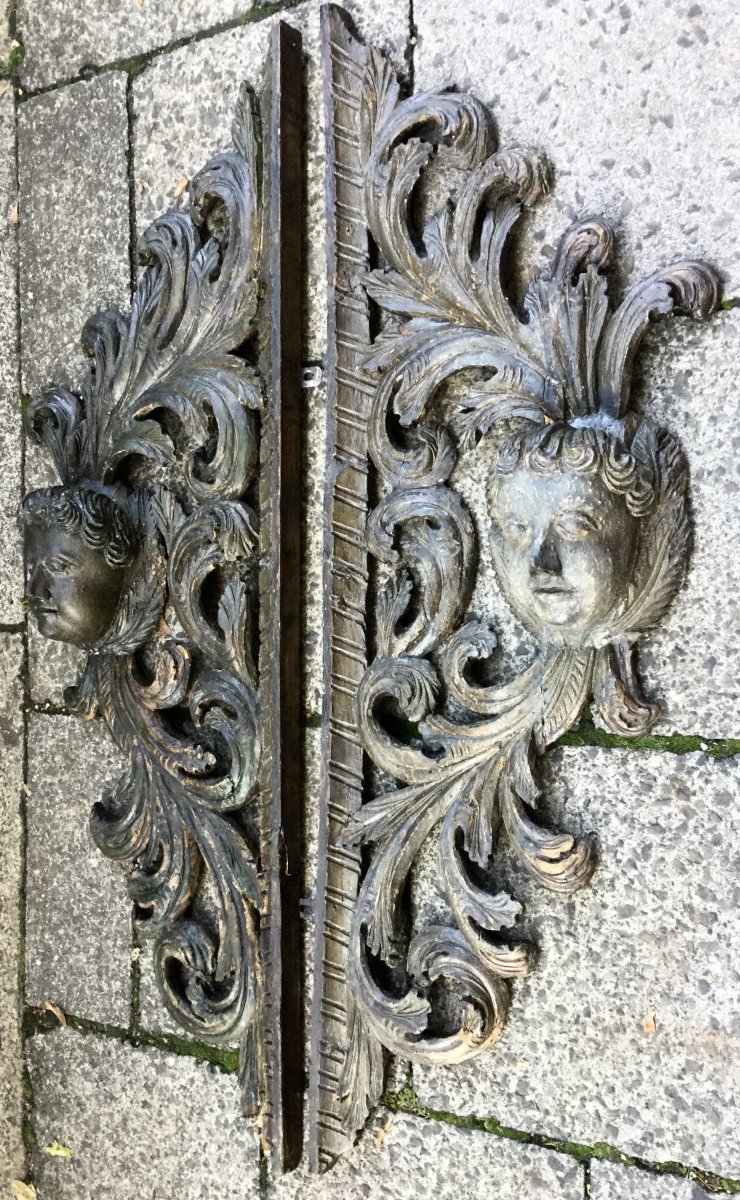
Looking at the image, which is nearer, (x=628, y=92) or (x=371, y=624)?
(x=628, y=92)

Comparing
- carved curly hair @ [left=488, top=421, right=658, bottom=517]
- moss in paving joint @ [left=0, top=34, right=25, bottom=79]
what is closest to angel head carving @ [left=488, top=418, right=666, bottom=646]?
carved curly hair @ [left=488, top=421, right=658, bottom=517]

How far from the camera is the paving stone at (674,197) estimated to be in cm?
103

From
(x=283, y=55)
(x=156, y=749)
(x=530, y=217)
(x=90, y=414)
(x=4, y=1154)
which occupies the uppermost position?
(x=283, y=55)

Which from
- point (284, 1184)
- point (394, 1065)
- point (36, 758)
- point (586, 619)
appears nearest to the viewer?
point (586, 619)

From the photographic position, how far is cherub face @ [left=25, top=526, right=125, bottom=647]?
4.63 ft

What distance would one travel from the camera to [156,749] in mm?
1425

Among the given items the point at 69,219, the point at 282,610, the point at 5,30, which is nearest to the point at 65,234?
the point at 69,219

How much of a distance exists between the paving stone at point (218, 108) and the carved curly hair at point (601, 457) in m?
0.41

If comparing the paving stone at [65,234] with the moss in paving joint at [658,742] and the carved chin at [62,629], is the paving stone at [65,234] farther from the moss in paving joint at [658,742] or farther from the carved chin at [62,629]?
the moss in paving joint at [658,742]

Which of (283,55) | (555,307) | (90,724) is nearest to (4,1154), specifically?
(90,724)

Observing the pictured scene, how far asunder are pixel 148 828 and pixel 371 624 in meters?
0.44

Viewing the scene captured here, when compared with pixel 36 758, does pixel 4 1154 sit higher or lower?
lower

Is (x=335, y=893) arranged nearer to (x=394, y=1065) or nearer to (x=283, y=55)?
(x=394, y=1065)

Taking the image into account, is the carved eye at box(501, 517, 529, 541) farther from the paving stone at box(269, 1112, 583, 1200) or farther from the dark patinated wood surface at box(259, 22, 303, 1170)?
the paving stone at box(269, 1112, 583, 1200)
